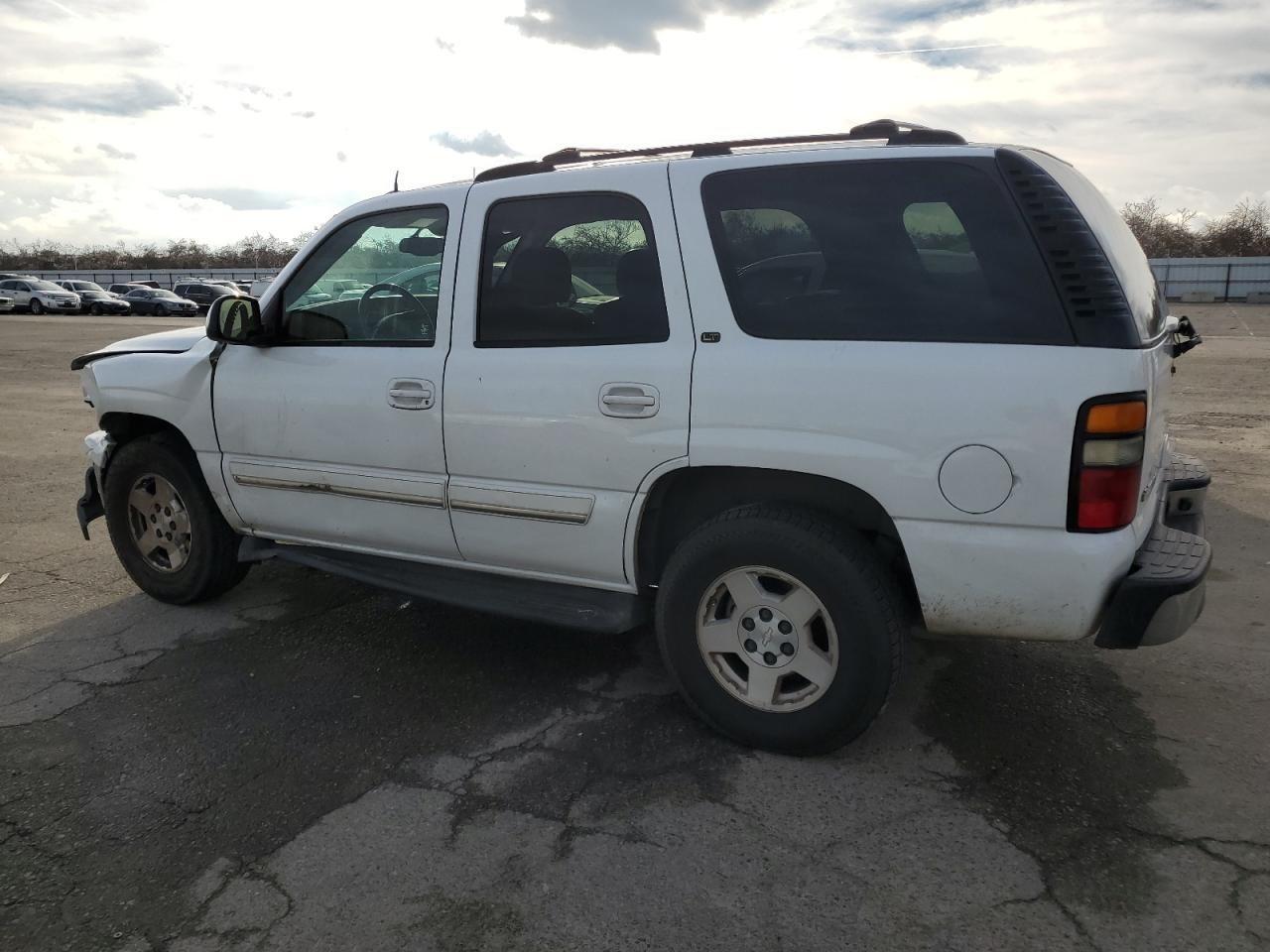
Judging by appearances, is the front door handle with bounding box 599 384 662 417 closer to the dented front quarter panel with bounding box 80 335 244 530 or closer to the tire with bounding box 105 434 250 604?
the dented front quarter panel with bounding box 80 335 244 530

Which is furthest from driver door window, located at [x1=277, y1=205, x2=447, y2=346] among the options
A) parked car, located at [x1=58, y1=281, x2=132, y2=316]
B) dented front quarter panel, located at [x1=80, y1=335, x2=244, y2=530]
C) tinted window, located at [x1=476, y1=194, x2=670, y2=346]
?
parked car, located at [x1=58, y1=281, x2=132, y2=316]

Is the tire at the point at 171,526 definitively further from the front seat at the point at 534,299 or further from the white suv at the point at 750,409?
the front seat at the point at 534,299

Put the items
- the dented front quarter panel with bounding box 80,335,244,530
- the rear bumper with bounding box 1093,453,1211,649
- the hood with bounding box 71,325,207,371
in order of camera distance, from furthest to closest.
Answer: the hood with bounding box 71,325,207,371
the dented front quarter panel with bounding box 80,335,244,530
the rear bumper with bounding box 1093,453,1211,649

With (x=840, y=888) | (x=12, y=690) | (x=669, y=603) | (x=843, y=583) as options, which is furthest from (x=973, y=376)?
(x=12, y=690)

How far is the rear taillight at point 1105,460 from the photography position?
2.69 metres

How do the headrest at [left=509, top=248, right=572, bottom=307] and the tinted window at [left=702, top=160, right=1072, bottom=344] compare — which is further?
the headrest at [left=509, top=248, right=572, bottom=307]

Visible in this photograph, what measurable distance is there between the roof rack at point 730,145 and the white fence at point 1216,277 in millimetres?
37879

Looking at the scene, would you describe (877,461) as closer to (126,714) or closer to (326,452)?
(326,452)

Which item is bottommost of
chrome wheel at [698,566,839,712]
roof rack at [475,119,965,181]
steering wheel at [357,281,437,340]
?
chrome wheel at [698,566,839,712]

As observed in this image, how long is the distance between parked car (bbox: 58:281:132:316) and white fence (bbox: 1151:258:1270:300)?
40805 millimetres

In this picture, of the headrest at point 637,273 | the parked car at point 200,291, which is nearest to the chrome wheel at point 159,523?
the headrest at point 637,273

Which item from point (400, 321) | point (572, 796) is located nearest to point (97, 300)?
point (400, 321)

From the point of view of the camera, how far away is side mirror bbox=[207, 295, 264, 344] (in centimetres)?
397

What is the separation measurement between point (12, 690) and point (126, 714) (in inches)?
23.4
